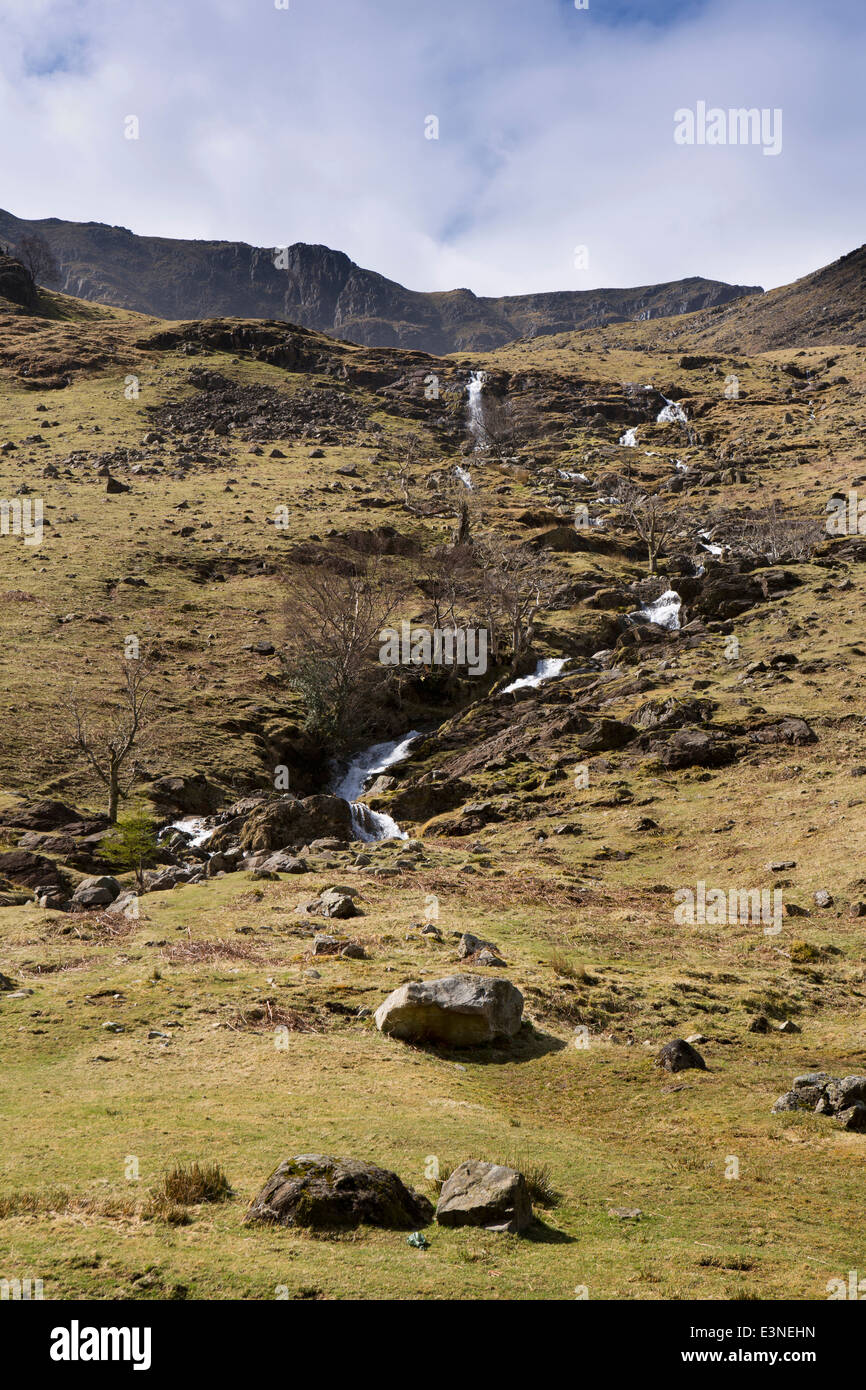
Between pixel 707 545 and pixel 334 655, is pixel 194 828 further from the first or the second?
pixel 707 545

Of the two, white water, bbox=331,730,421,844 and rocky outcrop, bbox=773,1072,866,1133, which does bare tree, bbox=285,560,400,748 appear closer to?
white water, bbox=331,730,421,844

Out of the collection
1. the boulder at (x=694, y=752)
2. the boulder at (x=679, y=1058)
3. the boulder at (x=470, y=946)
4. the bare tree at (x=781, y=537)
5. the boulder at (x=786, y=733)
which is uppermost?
the bare tree at (x=781, y=537)

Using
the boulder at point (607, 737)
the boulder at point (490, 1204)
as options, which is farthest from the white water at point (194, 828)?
the boulder at point (490, 1204)

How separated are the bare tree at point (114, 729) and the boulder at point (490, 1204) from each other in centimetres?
2836

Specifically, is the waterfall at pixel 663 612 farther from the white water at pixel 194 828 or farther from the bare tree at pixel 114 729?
the white water at pixel 194 828

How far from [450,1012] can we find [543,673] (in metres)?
47.9

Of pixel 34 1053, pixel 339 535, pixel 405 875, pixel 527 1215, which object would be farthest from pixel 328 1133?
pixel 339 535

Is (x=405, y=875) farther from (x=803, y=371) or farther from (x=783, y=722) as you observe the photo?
(x=803, y=371)

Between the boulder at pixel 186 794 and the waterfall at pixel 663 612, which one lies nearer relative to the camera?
the boulder at pixel 186 794

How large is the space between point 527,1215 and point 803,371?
18147 centimetres

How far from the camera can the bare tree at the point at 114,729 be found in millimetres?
36312

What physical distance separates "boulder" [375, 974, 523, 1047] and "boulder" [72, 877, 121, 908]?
12.3 meters

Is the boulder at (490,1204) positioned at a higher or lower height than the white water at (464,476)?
lower

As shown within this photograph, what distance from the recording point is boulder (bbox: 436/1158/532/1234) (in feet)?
26.8
